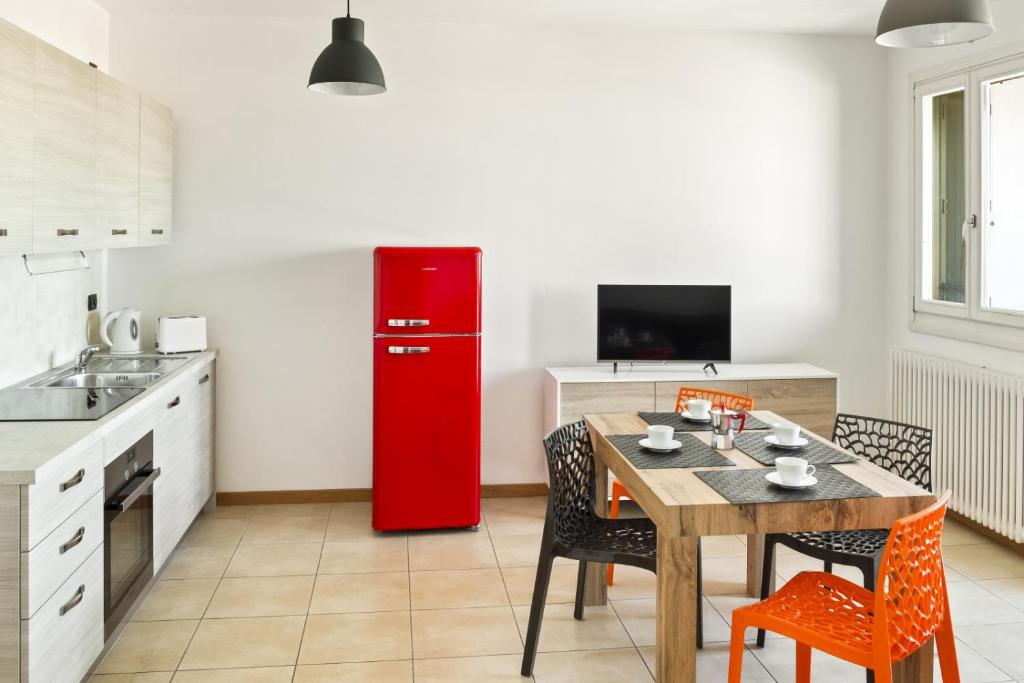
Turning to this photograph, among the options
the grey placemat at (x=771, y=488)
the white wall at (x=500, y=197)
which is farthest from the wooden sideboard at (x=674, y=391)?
the grey placemat at (x=771, y=488)

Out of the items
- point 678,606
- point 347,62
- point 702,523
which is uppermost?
point 347,62

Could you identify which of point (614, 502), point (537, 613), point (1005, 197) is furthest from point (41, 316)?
point (1005, 197)

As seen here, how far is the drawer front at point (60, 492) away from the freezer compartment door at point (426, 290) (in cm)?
176

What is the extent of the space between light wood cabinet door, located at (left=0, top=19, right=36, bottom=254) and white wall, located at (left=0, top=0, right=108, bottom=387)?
0.64 m

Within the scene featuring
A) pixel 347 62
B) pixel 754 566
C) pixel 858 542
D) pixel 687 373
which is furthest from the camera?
pixel 687 373

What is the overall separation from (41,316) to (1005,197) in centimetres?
471

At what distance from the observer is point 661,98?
17.1ft

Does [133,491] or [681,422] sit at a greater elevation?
[681,422]

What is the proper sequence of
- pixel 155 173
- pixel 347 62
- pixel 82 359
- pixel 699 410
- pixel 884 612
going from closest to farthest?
pixel 884 612, pixel 347 62, pixel 699 410, pixel 82 359, pixel 155 173

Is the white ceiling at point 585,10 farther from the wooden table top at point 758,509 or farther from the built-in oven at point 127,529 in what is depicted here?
the wooden table top at point 758,509

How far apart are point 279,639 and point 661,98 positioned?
3.65m

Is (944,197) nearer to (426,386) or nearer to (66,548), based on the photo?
(426,386)

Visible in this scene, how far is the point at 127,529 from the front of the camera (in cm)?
327

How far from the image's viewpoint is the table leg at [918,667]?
2570 millimetres
